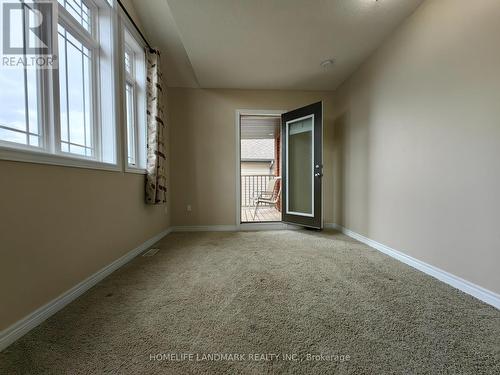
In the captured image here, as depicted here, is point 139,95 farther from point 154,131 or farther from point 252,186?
point 252,186

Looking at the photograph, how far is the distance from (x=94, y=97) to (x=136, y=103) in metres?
0.72

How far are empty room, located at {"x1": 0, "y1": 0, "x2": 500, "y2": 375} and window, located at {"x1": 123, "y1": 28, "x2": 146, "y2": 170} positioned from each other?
0.9 inches

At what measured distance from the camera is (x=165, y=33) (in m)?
2.46

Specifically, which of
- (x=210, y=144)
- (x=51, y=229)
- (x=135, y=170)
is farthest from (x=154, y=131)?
(x=51, y=229)

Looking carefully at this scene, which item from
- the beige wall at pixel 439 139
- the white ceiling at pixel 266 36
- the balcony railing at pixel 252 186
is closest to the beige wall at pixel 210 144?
the white ceiling at pixel 266 36

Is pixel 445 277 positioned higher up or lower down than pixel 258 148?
lower down

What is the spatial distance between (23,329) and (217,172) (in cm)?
255

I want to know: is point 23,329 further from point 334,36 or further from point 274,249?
point 334,36

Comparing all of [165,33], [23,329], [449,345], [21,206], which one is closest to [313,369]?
[449,345]

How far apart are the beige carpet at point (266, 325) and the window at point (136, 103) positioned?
1258 millimetres

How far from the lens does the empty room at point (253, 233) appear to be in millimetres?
982

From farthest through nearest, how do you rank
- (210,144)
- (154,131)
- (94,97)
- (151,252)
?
(210,144), (154,131), (151,252), (94,97)

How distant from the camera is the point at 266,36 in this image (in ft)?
7.00

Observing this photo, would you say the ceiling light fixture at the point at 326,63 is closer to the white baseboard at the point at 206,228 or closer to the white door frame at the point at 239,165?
the white door frame at the point at 239,165
